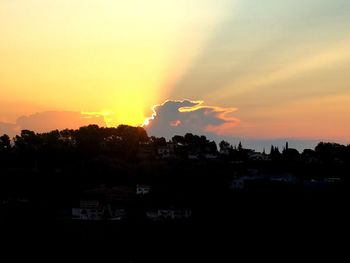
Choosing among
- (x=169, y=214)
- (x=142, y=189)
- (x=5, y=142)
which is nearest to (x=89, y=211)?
(x=142, y=189)

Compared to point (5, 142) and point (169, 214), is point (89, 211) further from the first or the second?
point (5, 142)

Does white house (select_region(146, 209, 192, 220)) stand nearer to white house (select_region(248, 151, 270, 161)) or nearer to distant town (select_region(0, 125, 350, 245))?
distant town (select_region(0, 125, 350, 245))

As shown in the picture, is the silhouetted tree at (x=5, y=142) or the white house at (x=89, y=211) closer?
the white house at (x=89, y=211)

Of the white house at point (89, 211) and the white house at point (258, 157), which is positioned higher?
the white house at point (258, 157)

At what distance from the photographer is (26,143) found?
93.9 m

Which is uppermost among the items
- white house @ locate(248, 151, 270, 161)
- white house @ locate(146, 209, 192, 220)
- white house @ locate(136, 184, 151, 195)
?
white house @ locate(248, 151, 270, 161)

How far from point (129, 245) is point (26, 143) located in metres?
46.7

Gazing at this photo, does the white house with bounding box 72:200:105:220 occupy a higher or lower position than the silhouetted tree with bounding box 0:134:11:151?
lower

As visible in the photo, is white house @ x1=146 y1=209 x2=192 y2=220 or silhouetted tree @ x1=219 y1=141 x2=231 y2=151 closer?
white house @ x1=146 y1=209 x2=192 y2=220

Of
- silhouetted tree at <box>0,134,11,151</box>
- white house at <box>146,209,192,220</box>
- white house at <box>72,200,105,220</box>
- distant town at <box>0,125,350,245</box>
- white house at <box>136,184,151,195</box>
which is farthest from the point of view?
silhouetted tree at <box>0,134,11,151</box>

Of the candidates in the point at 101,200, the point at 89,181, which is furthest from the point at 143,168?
the point at 101,200

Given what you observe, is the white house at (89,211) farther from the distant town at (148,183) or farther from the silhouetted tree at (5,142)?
the silhouetted tree at (5,142)

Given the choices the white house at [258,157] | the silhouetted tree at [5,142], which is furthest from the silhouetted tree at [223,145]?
the silhouetted tree at [5,142]

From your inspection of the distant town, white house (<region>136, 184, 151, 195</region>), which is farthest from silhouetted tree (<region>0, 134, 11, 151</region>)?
white house (<region>136, 184, 151, 195</region>)
